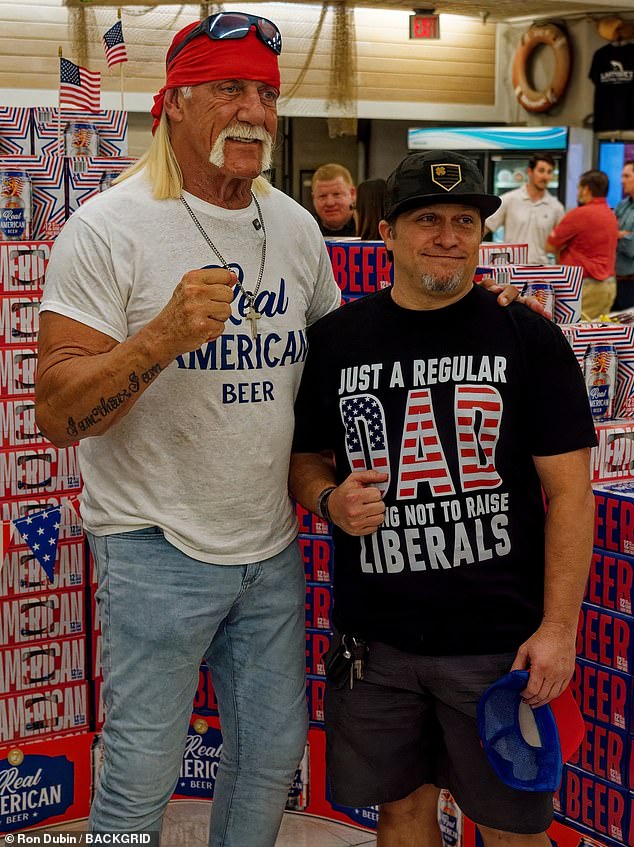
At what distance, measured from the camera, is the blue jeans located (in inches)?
87.7

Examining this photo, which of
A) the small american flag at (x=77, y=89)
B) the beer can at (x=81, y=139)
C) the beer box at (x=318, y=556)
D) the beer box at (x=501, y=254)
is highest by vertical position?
the small american flag at (x=77, y=89)

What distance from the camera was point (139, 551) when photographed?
87.4 inches

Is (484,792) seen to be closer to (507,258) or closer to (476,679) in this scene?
(476,679)

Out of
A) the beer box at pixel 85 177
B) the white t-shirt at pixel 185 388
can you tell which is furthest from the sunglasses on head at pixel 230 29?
the beer box at pixel 85 177

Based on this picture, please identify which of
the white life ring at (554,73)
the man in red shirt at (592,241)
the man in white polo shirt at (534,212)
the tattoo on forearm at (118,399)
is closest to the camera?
the tattoo on forearm at (118,399)

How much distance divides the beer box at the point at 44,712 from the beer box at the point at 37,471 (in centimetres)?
60

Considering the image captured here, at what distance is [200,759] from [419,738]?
1368 mm

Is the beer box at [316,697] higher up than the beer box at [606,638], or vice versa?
the beer box at [606,638]

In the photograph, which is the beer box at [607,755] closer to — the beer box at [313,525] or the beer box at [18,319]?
the beer box at [313,525]

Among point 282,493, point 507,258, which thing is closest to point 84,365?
point 282,493

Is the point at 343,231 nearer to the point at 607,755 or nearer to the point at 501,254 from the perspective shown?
the point at 501,254

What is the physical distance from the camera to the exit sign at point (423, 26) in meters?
11.3

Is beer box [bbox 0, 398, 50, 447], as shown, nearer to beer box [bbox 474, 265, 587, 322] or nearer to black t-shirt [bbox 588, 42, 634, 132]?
beer box [bbox 474, 265, 587, 322]

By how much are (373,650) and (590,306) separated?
7041 mm
